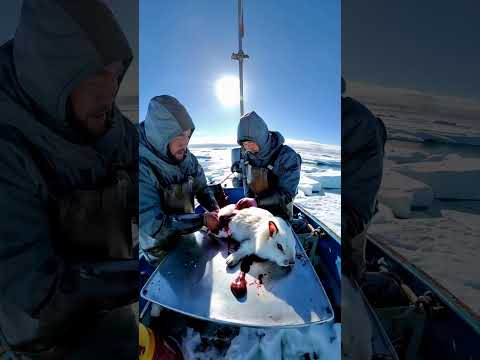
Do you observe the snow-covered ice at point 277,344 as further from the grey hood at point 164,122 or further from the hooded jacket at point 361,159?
the grey hood at point 164,122

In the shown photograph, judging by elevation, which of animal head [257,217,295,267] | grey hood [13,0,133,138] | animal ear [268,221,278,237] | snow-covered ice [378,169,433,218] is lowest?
animal head [257,217,295,267]

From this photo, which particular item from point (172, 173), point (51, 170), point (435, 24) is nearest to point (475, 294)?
point (435, 24)

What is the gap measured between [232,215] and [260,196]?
248 mm

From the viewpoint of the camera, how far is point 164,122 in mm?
764

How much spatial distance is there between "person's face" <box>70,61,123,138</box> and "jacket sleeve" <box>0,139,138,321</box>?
0.15 m

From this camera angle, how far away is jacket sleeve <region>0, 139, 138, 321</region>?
0.50m

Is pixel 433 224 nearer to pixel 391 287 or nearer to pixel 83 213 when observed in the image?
pixel 391 287

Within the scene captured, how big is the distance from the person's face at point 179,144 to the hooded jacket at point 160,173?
0.8 inches

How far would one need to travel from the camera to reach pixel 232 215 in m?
0.98

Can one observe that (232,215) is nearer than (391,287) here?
No

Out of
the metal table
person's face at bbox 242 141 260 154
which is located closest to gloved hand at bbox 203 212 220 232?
the metal table

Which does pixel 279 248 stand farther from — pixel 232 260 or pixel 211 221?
pixel 211 221

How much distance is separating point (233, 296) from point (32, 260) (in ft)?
1.89

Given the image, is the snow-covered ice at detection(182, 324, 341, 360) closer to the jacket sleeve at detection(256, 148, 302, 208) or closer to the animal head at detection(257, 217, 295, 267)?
the animal head at detection(257, 217, 295, 267)
